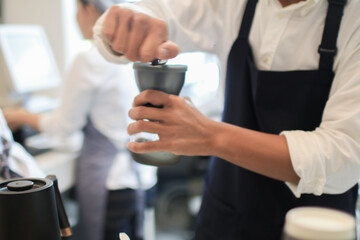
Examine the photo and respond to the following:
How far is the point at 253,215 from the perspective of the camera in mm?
1012

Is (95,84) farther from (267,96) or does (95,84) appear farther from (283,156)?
(283,156)

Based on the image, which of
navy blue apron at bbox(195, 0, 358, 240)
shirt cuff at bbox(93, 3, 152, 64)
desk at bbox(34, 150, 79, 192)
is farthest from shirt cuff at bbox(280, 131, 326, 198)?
desk at bbox(34, 150, 79, 192)

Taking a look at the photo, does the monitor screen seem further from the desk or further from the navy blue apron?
the navy blue apron

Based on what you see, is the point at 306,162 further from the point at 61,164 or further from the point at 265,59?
the point at 61,164

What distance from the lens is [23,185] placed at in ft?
1.94

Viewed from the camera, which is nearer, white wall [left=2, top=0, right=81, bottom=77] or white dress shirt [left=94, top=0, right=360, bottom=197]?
white dress shirt [left=94, top=0, right=360, bottom=197]

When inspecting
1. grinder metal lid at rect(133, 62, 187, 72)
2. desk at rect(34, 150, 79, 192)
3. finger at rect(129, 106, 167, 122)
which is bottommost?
desk at rect(34, 150, 79, 192)

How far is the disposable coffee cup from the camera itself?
371mm

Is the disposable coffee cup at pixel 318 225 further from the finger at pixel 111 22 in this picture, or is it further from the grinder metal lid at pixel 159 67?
the finger at pixel 111 22

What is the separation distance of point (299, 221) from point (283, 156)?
0.39 metres

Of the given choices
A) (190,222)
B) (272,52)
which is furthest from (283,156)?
(190,222)

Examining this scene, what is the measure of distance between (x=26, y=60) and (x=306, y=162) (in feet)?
6.81

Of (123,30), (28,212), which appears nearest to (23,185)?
(28,212)

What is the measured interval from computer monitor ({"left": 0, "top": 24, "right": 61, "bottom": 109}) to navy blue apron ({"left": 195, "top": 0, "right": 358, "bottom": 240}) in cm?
164
